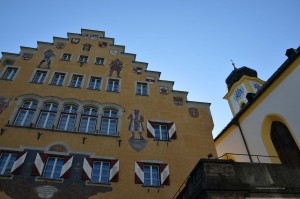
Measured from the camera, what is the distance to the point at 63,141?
43.4 feet

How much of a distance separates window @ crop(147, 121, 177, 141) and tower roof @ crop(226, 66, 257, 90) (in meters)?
17.0

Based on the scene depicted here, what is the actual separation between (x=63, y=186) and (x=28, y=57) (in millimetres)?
9368

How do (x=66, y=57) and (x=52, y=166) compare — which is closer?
(x=52, y=166)

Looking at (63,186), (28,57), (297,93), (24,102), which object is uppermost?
(28,57)

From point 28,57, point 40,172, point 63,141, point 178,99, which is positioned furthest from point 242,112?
point 28,57

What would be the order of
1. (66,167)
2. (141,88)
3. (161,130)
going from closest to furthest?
(66,167), (161,130), (141,88)

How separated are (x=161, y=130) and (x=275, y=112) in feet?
19.4

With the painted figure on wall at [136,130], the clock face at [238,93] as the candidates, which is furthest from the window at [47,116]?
the clock face at [238,93]

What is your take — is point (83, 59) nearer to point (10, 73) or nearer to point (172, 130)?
point (10, 73)

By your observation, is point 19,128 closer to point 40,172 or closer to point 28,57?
point 40,172

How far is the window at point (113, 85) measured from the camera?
661 inches

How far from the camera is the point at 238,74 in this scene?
3014cm

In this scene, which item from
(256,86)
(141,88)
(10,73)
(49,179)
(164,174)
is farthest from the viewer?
(256,86)

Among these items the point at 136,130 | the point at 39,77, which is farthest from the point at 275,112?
the point at 39,77
